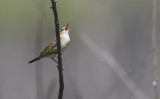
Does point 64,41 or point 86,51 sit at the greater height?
point 86,51

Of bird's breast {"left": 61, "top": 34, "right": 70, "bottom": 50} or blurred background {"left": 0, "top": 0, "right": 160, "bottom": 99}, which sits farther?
bird's breast {"left": 61, "top": 34, "right": 70, "bottom": 50}

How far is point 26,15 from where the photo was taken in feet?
26.7

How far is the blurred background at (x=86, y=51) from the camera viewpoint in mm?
4453

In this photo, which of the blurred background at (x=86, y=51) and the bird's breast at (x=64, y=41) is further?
the bird's breast at (x=64, y=41)

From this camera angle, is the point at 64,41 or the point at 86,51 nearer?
the point at 64,41

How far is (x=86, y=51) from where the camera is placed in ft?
19.3

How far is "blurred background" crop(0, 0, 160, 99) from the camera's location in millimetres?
4453

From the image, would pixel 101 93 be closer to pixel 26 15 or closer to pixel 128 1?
pixel 128 1

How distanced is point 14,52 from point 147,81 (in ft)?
6.66

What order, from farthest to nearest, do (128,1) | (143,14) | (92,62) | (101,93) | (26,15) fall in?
(26,15), (128,1), (143,14), (92,62), (101,93)

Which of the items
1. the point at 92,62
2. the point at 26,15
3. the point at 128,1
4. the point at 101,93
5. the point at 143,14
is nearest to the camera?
the point at 101,93

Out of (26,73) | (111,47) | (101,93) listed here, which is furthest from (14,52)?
(101,93)

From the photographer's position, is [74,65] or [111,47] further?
[111,47]

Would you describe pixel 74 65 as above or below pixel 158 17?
below
